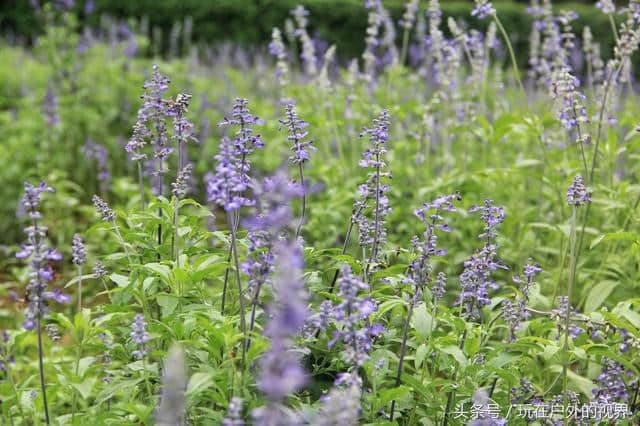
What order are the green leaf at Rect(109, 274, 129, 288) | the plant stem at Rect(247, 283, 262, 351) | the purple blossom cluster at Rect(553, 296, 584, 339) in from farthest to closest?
the purple blossom cluster at Rect(553, 296, 584, 339), the green leaf at Rect(109, 274, 129, 288), the plant stem at Rect(247, 283, 262, 351)

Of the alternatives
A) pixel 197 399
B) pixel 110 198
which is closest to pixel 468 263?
pixel 197 399

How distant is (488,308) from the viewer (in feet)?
10.5

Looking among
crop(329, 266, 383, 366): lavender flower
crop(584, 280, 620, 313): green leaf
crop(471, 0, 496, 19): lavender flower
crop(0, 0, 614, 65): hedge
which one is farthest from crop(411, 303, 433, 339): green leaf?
crop(0, 0, 614, 65): hedge

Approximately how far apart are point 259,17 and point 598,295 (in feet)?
44.2

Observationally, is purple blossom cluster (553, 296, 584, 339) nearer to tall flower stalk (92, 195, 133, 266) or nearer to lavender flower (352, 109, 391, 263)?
lavender flower (352, 109, 391, 263)

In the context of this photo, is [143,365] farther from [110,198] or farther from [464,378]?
[110,198]

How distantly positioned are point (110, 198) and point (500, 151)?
3987mm

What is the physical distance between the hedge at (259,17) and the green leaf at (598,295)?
Answer: 40.3 feet

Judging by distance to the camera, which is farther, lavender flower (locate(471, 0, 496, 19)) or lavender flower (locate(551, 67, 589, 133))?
lavender flower (locate(471, 0, 496, 19))

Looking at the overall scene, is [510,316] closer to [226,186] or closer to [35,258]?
[226,186]

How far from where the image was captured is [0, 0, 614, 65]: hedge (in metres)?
15.8

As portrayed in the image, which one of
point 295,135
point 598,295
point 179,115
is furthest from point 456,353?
point 598,295

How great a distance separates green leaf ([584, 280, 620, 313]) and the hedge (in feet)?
40.3

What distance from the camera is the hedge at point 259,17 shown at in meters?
15.8
